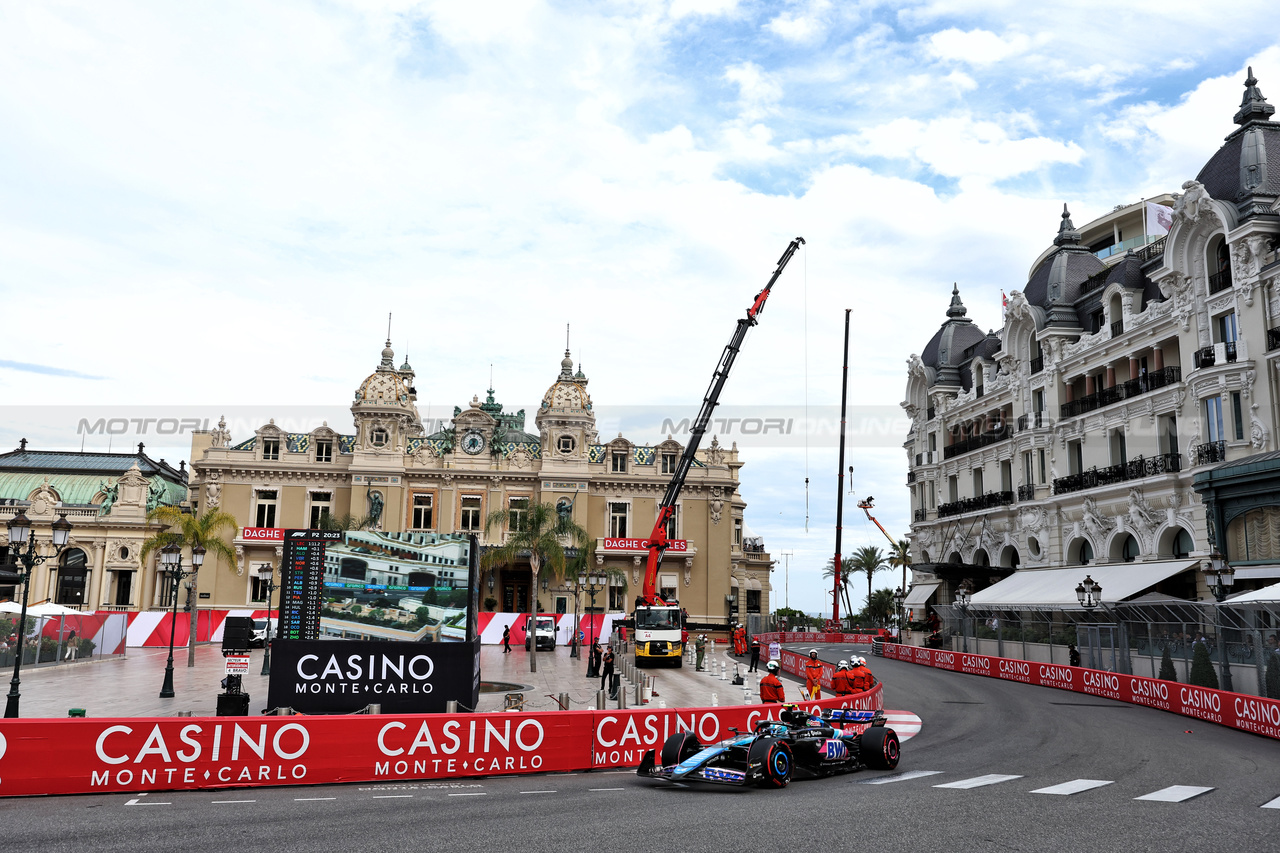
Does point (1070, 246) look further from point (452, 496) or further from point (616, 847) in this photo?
point (616, 847)

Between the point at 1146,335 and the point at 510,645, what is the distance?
111 ft

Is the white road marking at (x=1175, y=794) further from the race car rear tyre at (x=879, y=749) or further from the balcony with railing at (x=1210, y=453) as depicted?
the balcony with railing at (x=1210, y=453)

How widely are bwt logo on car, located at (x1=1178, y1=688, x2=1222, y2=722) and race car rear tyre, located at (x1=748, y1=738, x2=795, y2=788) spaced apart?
46.0 feet

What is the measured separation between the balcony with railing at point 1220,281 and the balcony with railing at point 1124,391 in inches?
131

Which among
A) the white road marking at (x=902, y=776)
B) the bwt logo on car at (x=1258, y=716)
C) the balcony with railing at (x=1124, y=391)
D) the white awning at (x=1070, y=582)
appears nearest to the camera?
the white road marking at (x=902, y=776)

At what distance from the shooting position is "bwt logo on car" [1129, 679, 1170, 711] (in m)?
25.6

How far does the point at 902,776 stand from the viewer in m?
15.5

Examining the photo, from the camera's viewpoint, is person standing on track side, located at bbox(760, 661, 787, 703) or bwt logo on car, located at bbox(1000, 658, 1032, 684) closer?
person standing on track side, located at bbox(760, 661, 787, 703)

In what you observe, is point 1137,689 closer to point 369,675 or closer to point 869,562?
point 369,675

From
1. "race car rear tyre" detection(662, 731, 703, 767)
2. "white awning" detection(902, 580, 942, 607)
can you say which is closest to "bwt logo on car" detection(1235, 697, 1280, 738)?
"race car rear tyre" detection(662, 731, 703, 767)

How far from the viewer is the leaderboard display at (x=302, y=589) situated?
20219 mm

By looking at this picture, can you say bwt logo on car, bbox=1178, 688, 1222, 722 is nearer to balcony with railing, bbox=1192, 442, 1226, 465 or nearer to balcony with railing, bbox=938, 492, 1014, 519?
balcony with railing, bbox=1192, 442, 1226, 465

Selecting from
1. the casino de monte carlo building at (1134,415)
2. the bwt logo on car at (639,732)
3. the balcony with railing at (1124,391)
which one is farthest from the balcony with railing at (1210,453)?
the bwt logo on car at (639,732)

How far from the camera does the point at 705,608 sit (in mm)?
61188
